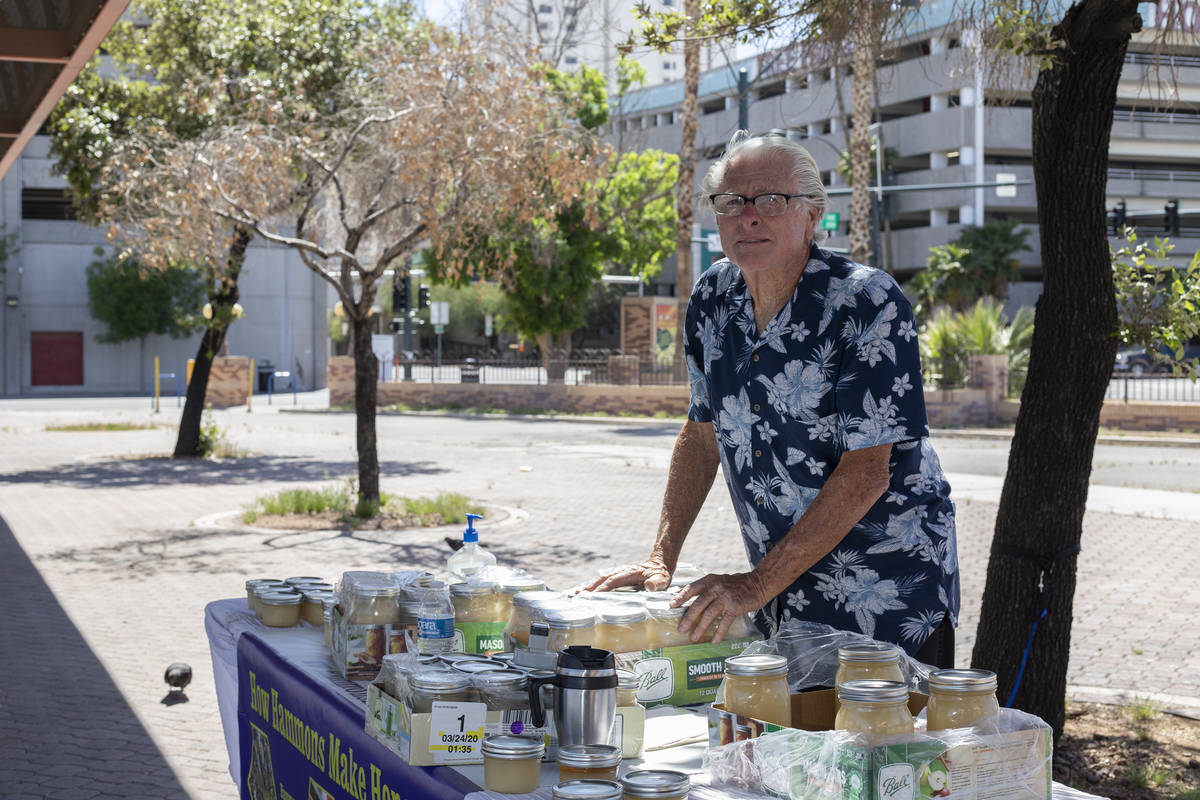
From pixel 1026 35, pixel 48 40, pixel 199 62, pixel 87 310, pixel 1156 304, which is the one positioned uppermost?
pixel 199 62

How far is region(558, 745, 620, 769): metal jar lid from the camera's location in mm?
2193

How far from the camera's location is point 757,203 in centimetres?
Result: 312

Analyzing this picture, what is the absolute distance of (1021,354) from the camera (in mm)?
30172

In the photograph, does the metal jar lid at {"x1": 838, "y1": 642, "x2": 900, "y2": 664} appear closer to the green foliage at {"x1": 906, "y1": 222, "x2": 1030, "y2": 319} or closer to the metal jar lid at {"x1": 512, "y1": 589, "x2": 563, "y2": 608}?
the metal jar lid at {"x1": 512, "y1": 589, "x2": 563, "y2": 608}

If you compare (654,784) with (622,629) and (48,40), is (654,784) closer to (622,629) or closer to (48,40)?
(622,629)

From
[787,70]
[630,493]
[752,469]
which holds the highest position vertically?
[787,70]

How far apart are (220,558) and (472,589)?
9.06 metres

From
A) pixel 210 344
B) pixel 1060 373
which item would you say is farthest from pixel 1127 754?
pixel 210 344

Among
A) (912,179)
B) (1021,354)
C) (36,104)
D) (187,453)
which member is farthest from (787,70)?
(912,179)

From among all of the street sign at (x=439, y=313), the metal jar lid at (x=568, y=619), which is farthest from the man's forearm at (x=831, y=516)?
the street sign at (x=439, y=313)

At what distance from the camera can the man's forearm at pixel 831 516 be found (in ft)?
9.68

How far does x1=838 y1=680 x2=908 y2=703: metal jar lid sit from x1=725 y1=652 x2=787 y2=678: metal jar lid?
17 cm

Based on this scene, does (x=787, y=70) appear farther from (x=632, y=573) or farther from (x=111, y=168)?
(x=111, y=168)

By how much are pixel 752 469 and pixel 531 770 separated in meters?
1.19
